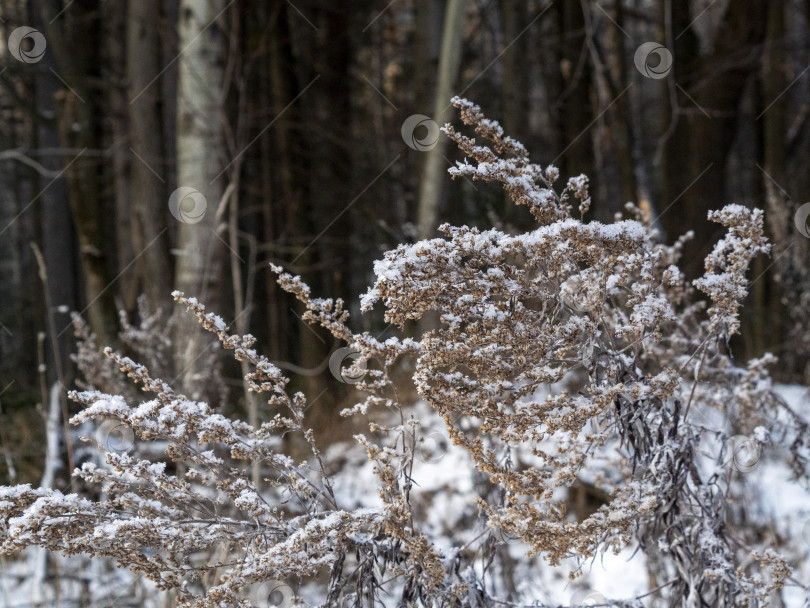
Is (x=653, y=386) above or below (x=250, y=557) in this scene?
above

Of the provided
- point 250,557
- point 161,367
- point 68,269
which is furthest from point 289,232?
point 250,557

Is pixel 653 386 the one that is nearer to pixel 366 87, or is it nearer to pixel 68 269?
pixel 68 269

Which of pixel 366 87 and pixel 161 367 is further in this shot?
pixel 366 87

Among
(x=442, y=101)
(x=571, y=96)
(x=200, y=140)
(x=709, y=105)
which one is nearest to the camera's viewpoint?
(x=200, y=140)

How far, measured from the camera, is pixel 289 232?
959 cm

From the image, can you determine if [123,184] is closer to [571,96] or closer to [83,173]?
[83,173]

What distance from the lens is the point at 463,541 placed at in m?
4.93

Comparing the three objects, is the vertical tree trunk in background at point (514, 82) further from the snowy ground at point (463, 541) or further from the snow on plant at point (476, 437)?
the snow on plant at point (476, 437)

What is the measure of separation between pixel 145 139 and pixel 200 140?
2282 mm

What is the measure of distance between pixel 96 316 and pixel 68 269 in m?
1.73

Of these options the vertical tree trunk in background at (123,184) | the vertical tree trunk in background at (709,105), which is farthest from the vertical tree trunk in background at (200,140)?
the vertical tree trunk in background at (709,105)

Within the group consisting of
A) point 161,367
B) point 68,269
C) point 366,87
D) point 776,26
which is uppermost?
point 366,87

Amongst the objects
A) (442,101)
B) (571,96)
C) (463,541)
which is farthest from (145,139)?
(571,96)

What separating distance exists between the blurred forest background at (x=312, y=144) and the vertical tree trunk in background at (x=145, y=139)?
0.03 metres
